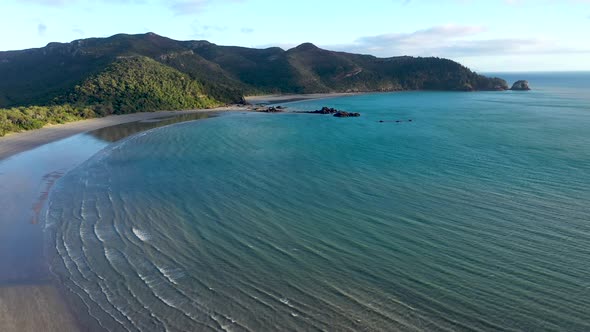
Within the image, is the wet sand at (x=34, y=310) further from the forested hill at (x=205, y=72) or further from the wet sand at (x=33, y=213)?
the forested hill at (x=205, y=72)

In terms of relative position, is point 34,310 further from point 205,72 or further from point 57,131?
point 205,72

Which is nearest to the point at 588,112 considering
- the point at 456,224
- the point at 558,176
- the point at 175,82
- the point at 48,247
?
the point at 558,176

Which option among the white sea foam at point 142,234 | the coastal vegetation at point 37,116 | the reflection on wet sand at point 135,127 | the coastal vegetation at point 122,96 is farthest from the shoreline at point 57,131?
the white sea foam at point 142,234

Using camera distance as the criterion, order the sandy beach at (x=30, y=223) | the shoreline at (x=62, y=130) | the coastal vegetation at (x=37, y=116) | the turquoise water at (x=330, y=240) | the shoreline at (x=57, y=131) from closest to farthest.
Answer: the turquoise water at (x=330, y=240) → the sandy beach at (x=30, y=223) → the shoreline at (x=57, y=131) → the shoreline at (x=62, y=130) → the coastal vegetation at (x=37, y=116)

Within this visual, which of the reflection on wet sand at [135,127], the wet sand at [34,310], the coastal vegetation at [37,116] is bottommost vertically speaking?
the wet sand at [34,310]

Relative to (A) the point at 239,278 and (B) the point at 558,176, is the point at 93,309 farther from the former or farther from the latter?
(B) the point at 558,176

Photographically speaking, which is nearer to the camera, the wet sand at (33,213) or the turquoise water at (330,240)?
the turquoise water at (330,240)

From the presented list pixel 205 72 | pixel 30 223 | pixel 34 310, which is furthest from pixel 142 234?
pixel 205 72

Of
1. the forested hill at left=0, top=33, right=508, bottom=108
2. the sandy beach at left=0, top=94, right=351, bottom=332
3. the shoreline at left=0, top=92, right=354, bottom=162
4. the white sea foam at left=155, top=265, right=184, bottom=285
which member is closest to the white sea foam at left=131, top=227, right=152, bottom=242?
the white sea foam at left=155, top=265, right=184, bottom=285
